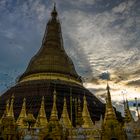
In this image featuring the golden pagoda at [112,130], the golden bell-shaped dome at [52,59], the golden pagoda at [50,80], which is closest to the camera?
the golden pagoda at [112,130]

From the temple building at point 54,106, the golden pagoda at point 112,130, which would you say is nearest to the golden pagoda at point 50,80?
the temple building at point 54,106

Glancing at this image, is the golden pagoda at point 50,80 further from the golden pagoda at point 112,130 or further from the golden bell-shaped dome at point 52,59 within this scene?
the golden pagoda at point 112,130

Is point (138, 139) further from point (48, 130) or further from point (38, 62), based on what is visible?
point (38, 62)

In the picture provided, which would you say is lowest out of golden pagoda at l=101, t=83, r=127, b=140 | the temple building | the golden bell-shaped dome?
golden pagoda at l=101, t=83, r=127, b=140

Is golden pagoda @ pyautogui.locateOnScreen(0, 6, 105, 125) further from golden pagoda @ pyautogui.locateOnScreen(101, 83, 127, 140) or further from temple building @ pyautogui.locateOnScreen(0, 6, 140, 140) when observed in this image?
golden pagoda @ pyautogui.locateOnScreen(101, 83, 127, 140)

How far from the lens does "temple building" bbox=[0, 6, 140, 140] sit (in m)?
27.9

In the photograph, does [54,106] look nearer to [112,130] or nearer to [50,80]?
[112,130]

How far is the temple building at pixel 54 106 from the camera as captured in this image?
27.9 m

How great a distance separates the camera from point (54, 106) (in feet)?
98.5

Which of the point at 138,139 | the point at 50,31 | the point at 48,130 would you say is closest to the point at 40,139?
the point at 48,130

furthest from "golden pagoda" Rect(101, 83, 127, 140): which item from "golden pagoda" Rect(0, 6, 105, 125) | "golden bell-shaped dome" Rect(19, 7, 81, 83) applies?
"golden bell-shaped dome" Rect(19, 7, 81, 83)

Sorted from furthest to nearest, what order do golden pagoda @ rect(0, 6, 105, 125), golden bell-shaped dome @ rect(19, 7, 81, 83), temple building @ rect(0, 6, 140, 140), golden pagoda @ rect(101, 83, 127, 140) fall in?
golden bell-shaped dome @ rect(19, 7, 81, 83) → golden pagoda @ rect(0, 6, 105, 125) → temple building @ rect(0, 6, 140, 140) → golden pagoda @ rect(101, 83, 127, 140)

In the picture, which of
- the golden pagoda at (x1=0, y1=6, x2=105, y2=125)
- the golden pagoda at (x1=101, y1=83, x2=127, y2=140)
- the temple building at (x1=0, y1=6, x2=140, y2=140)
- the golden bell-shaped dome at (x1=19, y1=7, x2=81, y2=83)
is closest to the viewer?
the golden pagoda at (x1=101, y1=83, x2=127, y2=140)

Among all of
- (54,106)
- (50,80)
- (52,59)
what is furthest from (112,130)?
(52,59)
